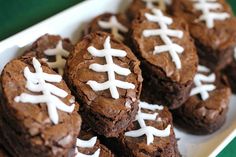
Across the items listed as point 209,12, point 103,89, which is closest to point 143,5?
point 209,12

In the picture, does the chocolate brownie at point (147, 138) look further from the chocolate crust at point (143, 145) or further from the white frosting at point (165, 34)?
the white frosting at point (165, 34)

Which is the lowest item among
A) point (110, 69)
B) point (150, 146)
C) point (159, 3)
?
point (150, 146)

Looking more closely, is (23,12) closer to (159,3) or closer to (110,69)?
(159,3)

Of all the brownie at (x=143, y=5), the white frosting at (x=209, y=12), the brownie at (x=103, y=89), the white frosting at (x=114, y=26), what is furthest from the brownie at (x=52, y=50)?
the white frosting at (x=209, y=12)

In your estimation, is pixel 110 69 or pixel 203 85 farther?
pixel 203 85

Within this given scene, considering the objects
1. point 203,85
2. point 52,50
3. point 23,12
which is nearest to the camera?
point 52,50

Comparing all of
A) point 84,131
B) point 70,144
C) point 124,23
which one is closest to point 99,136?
point 84,131

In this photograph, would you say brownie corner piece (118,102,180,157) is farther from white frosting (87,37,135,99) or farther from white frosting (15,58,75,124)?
white frosting (15,58,75,124)

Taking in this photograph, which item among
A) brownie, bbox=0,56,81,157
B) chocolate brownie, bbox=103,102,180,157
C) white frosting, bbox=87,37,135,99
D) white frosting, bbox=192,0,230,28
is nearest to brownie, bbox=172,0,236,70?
white frosting, bbox=192,0,230,28
